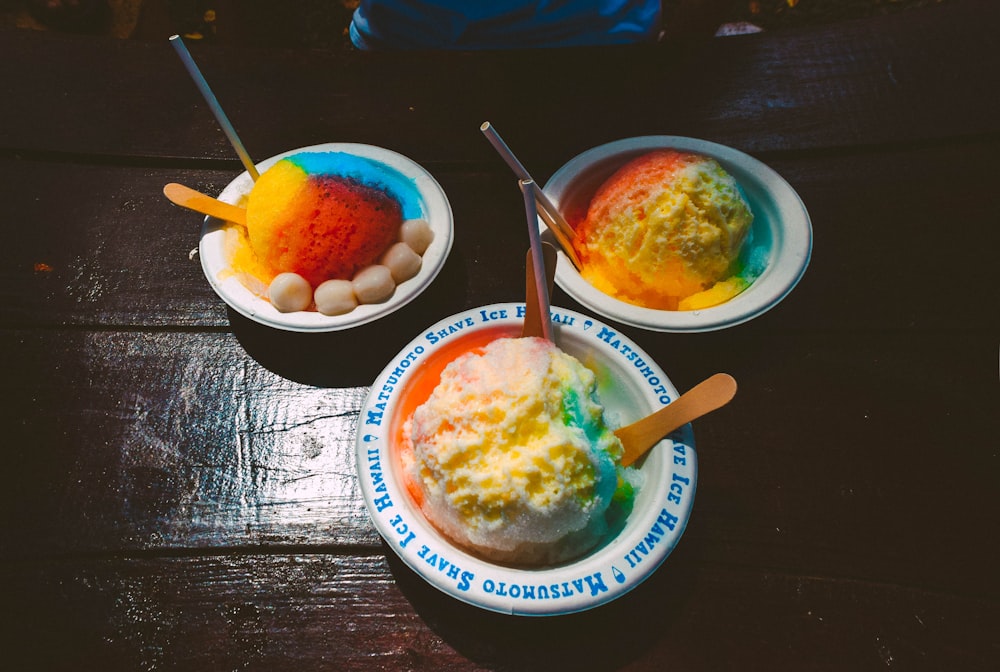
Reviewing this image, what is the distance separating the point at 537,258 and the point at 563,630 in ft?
1.52

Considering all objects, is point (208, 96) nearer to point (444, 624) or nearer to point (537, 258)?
point (537, 258)

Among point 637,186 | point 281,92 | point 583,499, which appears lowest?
point 583,499

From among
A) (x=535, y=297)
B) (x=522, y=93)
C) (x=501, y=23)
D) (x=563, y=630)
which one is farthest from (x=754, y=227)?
(x=501, y=23)

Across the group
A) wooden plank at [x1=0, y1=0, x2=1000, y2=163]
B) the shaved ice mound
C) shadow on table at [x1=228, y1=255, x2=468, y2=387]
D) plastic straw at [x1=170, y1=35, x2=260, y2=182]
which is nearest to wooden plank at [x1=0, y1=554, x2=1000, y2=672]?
shadow on table at [x1=228, y1=255, x2=468, y2=387]

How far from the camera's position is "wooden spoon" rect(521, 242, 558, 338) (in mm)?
771

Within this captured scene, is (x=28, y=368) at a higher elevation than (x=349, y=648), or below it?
higher

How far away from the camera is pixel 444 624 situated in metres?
0.71

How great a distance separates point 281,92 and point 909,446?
1.37m

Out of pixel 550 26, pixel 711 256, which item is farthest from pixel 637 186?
pixel 550 26

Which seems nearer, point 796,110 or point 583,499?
point 583,499

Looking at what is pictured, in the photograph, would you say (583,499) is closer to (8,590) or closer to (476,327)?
(476,327)

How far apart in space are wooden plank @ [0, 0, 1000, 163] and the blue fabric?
0.27 metres

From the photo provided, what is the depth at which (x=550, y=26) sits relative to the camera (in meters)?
1.52

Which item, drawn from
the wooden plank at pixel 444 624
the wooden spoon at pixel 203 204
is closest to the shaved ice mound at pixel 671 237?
the wooden plank at pixel 444 624
